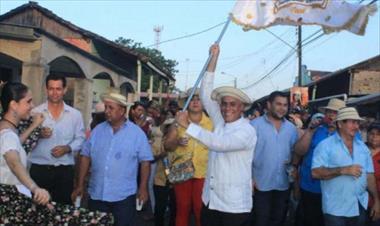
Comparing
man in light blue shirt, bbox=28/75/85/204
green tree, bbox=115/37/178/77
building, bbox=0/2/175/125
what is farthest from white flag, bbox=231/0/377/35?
green tree, bbox=115/37/178/77

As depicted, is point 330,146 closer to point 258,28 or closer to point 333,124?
point 333,124

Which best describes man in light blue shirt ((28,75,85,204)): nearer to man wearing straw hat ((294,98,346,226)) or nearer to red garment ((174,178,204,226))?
red garment ((174,178,204,226))

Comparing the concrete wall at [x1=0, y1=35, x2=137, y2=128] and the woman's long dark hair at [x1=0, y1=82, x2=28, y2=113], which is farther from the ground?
the concrete wall at [x1=0, y1=35, x2=137, y2=128]

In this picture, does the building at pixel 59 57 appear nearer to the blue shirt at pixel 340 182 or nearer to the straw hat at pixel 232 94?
the straw hat at pixel 232 94

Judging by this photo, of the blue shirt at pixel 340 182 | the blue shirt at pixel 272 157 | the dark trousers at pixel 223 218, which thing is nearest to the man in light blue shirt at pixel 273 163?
the blue shirt at pixel 272 157

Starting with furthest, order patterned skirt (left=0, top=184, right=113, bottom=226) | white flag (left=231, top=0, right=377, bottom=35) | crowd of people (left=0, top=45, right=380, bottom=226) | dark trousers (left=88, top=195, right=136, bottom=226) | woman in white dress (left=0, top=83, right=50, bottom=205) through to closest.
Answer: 1. white flag (left=231, top=0, right=377, bottom=35)
2. dark trousers (left=88, top=195, right=136, bottom=226)
3. crowd of people (left=0, top=45, right=380, bottom=226)
4. patterned skirt (left=0, top=184, right=113, bottom=226)
5. woman in white dress (left=0, top=83, right=50, bottom=205)

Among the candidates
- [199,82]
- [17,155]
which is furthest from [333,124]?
[17,155]

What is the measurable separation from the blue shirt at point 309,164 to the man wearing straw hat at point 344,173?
78cm

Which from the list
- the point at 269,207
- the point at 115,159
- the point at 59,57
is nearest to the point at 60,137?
the point at 115,159

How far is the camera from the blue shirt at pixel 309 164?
606 cm

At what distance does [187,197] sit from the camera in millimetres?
6219

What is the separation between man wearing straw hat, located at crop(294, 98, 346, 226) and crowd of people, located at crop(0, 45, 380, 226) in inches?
0.5

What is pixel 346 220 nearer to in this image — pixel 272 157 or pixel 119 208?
pixel 272 157

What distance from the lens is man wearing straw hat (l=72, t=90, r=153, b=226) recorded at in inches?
203
